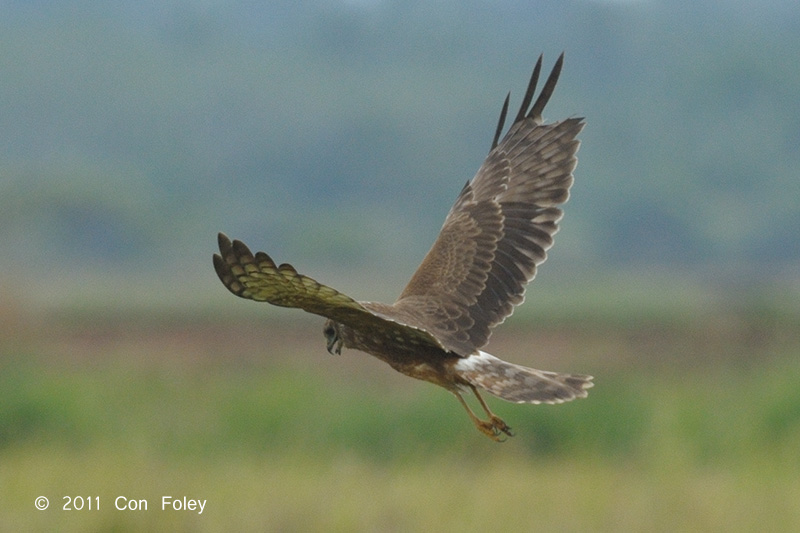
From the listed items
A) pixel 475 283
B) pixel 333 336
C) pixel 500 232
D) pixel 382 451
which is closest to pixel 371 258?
pixel 382 451

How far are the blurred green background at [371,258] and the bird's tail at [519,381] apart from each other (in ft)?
12.1

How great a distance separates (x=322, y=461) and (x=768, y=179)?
60.4 metres

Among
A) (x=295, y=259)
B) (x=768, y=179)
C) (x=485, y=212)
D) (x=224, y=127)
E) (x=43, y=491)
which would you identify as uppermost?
(x=224, y=127)

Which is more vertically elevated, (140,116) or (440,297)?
(140,116)

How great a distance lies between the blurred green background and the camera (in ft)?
36.7

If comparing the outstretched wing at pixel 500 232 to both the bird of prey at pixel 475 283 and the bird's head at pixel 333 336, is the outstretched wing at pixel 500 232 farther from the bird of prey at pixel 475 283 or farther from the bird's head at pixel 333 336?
the bird's head at pixel 333 336

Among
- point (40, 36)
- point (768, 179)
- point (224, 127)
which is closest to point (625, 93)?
point (768, 179)

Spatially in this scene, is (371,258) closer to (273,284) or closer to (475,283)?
(475,283)

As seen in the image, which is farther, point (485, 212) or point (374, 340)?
point (485, 212)

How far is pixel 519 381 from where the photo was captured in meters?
5.84

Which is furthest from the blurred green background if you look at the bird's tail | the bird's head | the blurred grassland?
the bird's tail

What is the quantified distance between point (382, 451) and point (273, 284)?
8515mm

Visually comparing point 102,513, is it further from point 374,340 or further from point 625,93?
point 625,93

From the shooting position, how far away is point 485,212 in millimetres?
6941
